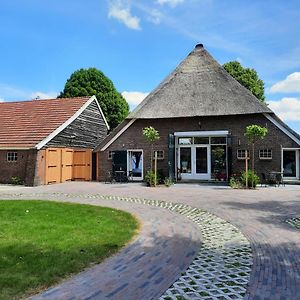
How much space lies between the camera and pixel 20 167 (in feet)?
71.1

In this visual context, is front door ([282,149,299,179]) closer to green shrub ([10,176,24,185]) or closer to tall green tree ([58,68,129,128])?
green shrub ([10,176,24,185])

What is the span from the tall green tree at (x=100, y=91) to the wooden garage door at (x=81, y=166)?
15334mm

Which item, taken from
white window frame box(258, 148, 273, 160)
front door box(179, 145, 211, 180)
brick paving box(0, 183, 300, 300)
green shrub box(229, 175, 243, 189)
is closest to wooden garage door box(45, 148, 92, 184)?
front door box(179, 145, 211, 180)

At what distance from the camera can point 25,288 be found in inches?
176

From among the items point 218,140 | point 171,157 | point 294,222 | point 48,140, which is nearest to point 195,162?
point 171,157

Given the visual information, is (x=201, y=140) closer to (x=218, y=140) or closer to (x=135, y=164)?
(x=218, y=140)

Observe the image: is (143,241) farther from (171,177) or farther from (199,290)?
(171,177)

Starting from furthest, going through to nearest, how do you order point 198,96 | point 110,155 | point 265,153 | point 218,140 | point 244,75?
1. point 244,75
2. point 110,155
3. point 198,96
4. point 218,140
5. point 265,153

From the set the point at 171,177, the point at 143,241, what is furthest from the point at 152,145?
the point at 143,241

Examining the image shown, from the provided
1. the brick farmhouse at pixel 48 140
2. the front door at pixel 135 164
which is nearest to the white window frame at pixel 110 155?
the front door at pixel 135 164

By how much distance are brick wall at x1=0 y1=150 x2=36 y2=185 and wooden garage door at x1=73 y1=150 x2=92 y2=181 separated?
3.76 m

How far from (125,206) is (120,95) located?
31.4m

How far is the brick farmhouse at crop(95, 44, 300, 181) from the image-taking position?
20969 mm

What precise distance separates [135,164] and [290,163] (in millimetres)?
9468
